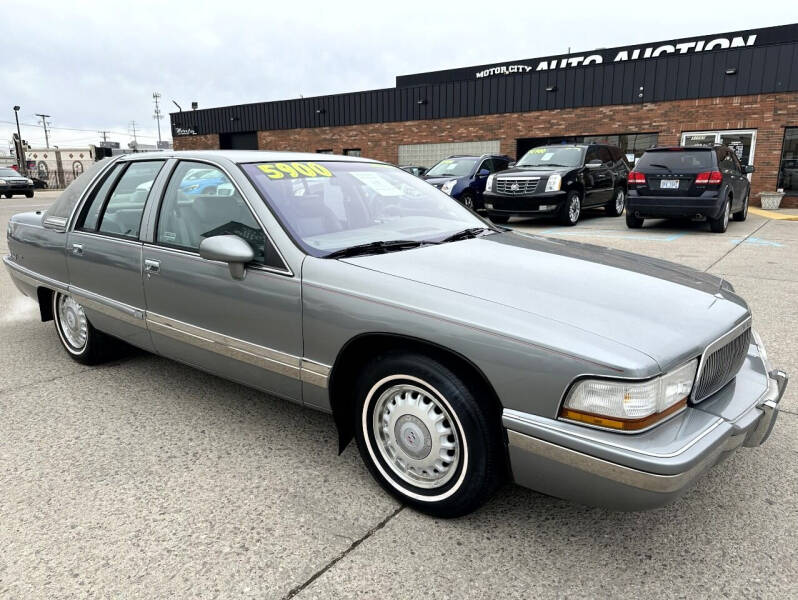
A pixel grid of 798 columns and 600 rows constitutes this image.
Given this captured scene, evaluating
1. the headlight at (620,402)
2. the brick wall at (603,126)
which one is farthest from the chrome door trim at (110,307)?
the brick wall at (603,126)

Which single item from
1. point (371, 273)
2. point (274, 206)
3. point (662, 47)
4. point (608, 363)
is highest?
point (662, 47)

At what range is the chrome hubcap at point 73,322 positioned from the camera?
415 cm

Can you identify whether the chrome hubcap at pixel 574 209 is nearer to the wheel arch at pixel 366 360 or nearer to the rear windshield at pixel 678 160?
the rear windshield at pixel 678 160

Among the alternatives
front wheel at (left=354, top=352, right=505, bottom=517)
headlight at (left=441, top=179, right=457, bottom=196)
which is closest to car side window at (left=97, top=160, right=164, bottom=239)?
front wheel at (left=354, top=352, right=505, bottom=517)

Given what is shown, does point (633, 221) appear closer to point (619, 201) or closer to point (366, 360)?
point (619, 201)

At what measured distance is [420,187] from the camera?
3828 millimetres

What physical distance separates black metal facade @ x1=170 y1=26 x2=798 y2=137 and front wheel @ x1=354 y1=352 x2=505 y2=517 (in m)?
20.1

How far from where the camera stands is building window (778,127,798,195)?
17.8m

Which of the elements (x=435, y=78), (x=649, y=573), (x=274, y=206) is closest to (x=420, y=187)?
(x=274, y=206)

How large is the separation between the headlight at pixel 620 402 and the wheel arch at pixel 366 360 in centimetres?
30

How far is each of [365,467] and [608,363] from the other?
1413 mm

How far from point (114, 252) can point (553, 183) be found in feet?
33.2

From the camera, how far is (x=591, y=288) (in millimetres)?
2451

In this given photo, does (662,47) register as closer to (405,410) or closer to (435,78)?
(435,78)
